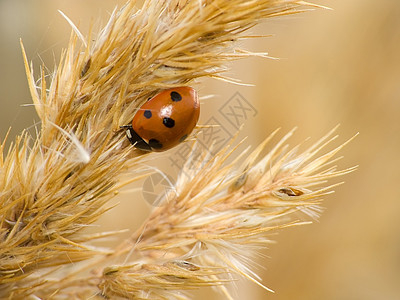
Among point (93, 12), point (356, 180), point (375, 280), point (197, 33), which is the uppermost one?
point (197, 33)

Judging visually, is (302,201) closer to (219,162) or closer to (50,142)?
(219,162)

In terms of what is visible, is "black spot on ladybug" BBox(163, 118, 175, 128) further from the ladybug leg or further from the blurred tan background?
the blurred tan background

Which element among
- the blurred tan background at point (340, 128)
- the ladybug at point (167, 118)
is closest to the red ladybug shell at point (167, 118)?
the ladybug at point (167, 118)

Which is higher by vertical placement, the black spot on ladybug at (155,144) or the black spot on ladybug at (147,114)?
the black spot on ladybug at (147,114)

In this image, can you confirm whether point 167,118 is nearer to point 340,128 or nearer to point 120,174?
point 120,174

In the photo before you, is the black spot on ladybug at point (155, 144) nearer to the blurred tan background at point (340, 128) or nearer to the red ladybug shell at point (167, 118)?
the red ladybug shell at point (167, 118)

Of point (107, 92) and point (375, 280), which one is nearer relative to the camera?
point (107, 92)

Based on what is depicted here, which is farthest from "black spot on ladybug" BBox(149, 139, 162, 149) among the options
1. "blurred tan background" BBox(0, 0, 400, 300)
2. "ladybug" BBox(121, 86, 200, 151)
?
"blurred tan background" BBox(0, 0, 400, 300)

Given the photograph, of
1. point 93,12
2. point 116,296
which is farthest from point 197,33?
point 93,12

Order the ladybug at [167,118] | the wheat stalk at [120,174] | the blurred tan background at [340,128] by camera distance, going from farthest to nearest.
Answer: the blurred tan background at [340,128] → the ladybug at [167,118] → the wheat stalk at [120,174]
